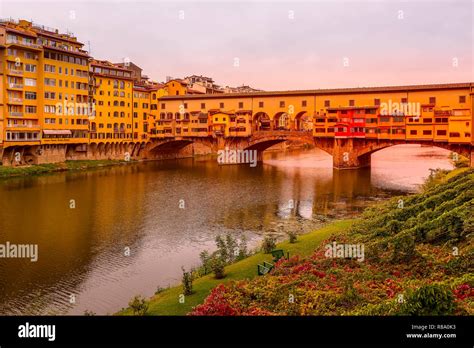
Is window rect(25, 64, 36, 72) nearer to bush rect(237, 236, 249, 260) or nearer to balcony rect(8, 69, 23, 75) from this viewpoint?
balcony rect(8, 69, 23, 75)

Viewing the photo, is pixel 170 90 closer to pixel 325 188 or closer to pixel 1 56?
pixel 1 56

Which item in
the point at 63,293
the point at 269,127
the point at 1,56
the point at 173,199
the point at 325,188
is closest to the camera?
the point at 63,293

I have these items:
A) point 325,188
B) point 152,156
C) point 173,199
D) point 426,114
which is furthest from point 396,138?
point 152,156

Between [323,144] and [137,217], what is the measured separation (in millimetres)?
39989

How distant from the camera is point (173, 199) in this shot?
1585 inches

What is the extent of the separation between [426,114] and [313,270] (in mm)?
47568

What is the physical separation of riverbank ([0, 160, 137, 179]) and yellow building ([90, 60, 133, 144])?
385 centimetres

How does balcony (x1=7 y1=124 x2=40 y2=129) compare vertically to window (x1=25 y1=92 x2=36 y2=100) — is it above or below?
below

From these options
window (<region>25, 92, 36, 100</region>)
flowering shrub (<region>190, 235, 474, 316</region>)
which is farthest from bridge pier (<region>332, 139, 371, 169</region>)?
flowering shrub (<region>190, 235, 474, 316</region>)

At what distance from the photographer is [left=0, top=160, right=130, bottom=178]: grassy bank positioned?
51.3m

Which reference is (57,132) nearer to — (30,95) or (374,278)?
(30,95)

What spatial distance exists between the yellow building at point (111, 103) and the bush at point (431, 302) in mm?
63416

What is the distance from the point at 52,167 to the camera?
58.1 meters

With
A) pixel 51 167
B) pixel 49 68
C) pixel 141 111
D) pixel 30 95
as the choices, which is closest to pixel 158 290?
pixel 51 167
